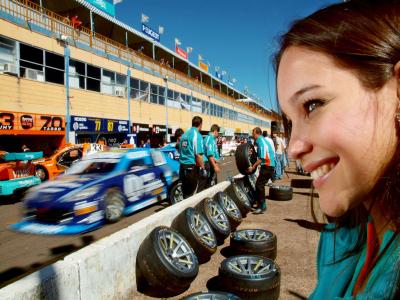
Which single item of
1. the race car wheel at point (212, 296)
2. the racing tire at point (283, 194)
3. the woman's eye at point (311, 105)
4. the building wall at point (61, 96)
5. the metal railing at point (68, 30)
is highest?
the metal railing at point (68, 30)

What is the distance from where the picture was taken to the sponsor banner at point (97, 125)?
65.5 feet

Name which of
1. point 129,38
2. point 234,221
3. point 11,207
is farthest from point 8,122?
point 129,38

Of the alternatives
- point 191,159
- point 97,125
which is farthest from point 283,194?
point 97,125

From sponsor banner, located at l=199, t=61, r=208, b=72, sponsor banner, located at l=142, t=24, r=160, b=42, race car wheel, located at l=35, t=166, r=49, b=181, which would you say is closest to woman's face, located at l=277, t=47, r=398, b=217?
race car wheel, located at l=35, t=166, r=49, b=181

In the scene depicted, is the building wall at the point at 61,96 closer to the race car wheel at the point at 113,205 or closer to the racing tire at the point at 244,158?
the race car wheel at the point at 113,205

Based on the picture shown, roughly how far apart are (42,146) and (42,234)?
1408 cm

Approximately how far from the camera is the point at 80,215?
6215 mm

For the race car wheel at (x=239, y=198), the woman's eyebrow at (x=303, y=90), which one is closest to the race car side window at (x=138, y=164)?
the race car wheel at (x=239, y=198)

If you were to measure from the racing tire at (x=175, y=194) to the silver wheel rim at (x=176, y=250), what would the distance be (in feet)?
14.9

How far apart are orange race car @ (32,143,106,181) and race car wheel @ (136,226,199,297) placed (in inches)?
358

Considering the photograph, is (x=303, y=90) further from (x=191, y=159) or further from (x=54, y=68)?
(x=54, y=68)

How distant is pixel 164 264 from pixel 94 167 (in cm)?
480

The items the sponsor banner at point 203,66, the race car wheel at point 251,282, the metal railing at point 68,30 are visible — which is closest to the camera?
the race car wheel at point 251,282

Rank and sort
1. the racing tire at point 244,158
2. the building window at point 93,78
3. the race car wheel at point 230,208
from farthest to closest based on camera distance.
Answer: the building window at point 93,78
the racing tire at point 244,158
the race car wheel at point 230,208
